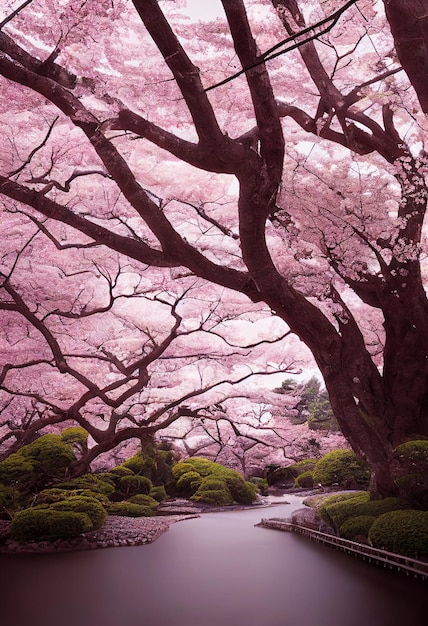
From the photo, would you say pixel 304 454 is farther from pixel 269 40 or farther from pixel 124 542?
pixel 269 40

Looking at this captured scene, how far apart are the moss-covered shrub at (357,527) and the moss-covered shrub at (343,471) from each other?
957cm

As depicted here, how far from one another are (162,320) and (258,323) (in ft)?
11.7

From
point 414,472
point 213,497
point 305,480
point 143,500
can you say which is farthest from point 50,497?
point 305,480


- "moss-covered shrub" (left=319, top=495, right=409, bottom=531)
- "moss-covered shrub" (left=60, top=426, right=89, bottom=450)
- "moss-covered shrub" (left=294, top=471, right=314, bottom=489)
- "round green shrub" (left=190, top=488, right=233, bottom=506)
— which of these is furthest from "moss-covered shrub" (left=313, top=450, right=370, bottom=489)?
"moss-covered shrub" (left=319, top=495, right=409, bottom=531)

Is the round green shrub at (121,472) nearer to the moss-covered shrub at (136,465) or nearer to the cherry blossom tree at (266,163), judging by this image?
the moss-covered shrub at (136,465)

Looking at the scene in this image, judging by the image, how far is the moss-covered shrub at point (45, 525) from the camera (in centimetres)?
862

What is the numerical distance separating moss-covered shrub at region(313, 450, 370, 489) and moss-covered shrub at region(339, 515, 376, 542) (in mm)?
9565

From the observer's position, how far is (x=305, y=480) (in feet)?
74.9

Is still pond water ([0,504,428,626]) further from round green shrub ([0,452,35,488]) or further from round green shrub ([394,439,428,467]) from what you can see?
round green shrub ([0,452,35,488])

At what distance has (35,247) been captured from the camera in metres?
12.3

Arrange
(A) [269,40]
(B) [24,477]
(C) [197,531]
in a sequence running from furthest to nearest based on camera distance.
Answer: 1. (B) [24,477]
2. (C) [197,531]
3. (A) [269,40]

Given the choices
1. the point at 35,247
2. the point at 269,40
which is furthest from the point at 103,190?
the point at 269,40

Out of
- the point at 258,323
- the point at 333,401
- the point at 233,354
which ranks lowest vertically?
the point at 333,401

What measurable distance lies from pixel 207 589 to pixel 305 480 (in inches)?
721
